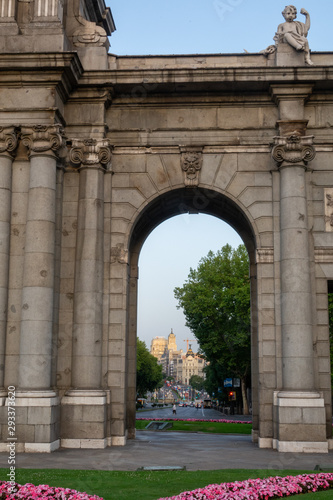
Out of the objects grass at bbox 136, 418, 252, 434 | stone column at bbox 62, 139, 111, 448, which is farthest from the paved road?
grass at bbox 136, 418, 252, 434

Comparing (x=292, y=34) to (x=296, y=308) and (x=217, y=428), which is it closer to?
(x=296, y=308)

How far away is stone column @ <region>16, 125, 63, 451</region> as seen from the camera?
1945cm

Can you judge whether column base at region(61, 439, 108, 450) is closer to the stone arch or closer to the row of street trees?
the stone arch

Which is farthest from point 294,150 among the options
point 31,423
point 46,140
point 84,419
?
point 31,423

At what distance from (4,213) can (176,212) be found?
8035mm

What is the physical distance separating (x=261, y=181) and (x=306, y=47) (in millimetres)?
5152

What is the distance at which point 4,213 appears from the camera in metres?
21.2

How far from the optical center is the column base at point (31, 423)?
19281 millimetres

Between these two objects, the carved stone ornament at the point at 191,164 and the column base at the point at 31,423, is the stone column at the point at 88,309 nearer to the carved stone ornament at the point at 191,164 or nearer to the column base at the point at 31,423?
the column base at the point at 31,423

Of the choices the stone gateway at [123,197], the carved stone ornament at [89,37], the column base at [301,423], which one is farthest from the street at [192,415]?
the carved stone ornament at [89,37]

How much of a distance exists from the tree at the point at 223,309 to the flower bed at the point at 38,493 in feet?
148

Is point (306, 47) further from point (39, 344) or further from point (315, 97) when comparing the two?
point (39, 344)

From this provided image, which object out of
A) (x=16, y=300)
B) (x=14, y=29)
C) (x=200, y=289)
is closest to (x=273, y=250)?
(x=16, y=300)

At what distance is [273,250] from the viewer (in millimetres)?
22422
